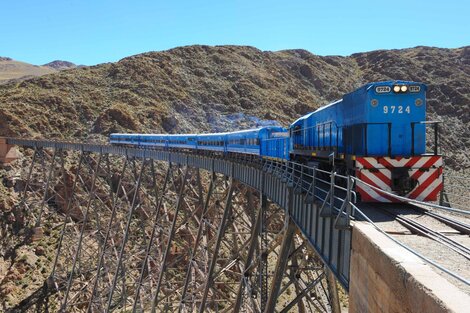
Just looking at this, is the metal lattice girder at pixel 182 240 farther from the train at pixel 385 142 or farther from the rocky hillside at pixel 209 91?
the rocky hillside at pixel 209 91

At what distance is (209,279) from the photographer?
52.1ft

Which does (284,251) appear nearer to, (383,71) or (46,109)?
(46,109)

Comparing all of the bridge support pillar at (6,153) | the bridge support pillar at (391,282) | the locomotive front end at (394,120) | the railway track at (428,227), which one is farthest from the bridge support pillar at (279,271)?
the bridge support pillar at (6,153)

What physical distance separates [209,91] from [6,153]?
35.9 meters

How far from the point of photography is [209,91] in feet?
220

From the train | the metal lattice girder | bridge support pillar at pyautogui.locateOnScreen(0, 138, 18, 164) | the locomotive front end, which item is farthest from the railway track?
bridge support pillar at pyautogui.locateOnScreen(0, 138, 18, 164)

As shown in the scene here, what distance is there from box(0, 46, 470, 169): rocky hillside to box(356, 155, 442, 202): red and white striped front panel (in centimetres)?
4151

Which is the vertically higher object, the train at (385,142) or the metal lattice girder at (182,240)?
the train at (385,142)

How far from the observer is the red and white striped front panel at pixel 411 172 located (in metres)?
9.21

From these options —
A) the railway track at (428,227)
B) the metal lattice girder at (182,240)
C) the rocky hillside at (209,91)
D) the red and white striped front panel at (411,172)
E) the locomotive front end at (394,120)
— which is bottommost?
the metal lattice girder at (182,240)

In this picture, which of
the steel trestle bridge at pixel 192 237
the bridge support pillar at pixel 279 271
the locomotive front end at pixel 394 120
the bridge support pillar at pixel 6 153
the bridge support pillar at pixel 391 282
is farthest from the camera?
the bridge support pillar at pixel 6 153

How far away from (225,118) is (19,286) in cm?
3698

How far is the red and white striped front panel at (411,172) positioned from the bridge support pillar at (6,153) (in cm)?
3369

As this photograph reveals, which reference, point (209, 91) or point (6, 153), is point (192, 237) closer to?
point (6, 153)
